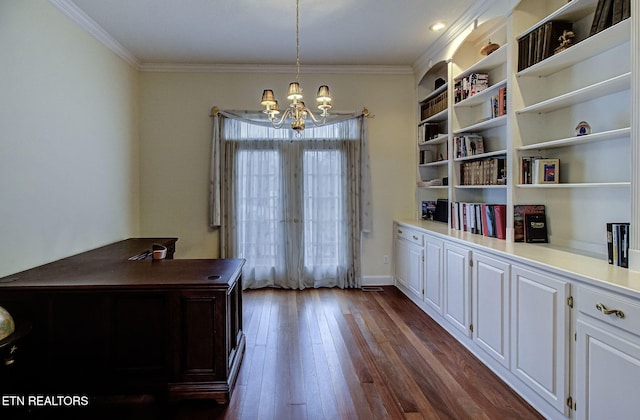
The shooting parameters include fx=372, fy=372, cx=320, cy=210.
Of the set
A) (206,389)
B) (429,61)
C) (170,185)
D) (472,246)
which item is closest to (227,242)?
(170,185)

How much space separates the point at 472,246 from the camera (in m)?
2.93

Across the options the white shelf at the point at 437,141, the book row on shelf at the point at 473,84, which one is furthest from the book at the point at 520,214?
the white shelf at the point at 437,141

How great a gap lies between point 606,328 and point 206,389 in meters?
2.18

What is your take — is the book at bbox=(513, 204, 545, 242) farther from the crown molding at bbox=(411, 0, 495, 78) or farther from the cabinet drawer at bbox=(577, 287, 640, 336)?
the crown molding at bbox=(411, 0, 495, 78)

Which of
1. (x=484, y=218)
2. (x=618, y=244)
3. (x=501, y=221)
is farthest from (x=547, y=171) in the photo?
(x=618, y=244)

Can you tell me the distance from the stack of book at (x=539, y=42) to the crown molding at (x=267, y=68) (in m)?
2.22

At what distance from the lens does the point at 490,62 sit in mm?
3371

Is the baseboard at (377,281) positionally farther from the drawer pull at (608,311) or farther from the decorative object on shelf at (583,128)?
the drawer pull at (608,311)

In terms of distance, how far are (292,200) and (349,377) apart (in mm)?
2656

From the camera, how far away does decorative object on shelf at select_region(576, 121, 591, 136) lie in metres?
2.50

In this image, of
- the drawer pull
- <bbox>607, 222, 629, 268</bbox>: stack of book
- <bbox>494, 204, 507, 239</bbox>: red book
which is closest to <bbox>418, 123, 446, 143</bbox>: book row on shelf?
<bbox>494, 204, 507, 239</bbox>: red book

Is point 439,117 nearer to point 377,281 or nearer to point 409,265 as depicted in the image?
point 409,265

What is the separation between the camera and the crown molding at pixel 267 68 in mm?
4742

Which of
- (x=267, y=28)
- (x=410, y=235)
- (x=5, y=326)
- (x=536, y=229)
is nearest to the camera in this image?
(x=5, y=326)
